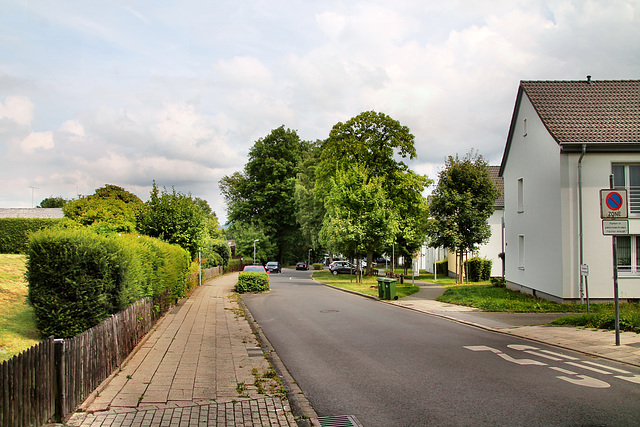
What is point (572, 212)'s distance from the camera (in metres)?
18.5

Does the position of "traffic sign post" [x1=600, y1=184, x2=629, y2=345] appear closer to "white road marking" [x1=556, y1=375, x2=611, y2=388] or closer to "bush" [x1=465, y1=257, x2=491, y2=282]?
"white road marking" [x1=556, y1=375, x2=611, y2=388]

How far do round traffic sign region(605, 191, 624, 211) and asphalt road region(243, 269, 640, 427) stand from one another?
11.0 ft

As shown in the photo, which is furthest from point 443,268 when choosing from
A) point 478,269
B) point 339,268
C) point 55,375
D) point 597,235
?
point 55,375

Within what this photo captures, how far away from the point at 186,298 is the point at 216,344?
518 inches

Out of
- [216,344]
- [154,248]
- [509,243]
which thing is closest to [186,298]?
[154,248]

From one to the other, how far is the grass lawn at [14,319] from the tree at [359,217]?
68.9 ft

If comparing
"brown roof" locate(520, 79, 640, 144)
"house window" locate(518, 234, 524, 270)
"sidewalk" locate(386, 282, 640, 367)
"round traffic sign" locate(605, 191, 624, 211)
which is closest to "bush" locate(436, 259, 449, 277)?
"house window" locate(518, 234, 524, 270)

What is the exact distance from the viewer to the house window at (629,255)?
1842 cm

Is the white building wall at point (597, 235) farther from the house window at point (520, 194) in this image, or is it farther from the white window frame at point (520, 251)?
the white window frame at point (520, 251)

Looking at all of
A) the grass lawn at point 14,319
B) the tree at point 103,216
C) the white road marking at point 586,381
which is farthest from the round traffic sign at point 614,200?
the tree at point 103,216

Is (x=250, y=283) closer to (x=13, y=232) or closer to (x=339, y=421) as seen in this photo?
(x=13, y=232)

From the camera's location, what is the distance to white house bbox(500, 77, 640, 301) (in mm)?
18312

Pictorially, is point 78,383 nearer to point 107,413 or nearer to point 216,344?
point 107,413

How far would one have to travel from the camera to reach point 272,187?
66.2 metres
